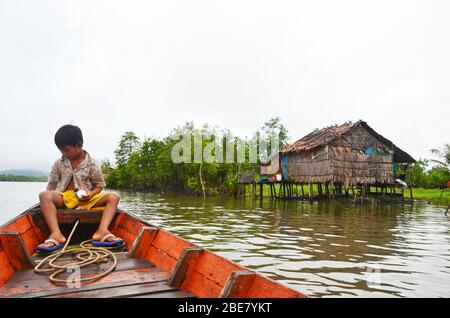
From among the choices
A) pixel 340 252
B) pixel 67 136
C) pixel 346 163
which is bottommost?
pixel 340 252

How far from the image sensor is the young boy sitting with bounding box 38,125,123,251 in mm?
4414

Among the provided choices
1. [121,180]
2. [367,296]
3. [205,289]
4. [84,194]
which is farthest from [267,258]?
[121,180]

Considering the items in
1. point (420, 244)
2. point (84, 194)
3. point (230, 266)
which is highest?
point (84, 194)

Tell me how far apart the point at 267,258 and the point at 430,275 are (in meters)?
2.56

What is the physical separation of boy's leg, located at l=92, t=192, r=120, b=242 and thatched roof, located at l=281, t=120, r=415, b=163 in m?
17.5

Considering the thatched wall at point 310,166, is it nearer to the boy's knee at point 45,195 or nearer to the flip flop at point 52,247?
the boy's knee at point 45,195

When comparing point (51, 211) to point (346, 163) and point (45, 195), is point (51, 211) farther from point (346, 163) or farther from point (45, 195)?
point (346, 163)

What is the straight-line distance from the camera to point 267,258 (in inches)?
253

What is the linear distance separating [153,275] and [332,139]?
19152 millimetres

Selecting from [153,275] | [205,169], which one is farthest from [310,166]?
[153,275]

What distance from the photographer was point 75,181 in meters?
4.70

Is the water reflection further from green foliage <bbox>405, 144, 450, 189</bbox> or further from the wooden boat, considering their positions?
green foliage <bbox>405, 144, 450, 189</bbox>
